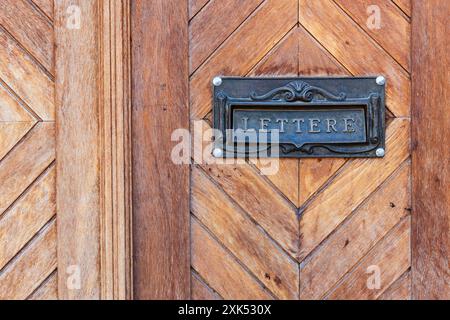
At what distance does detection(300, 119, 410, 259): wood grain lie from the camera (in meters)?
1.23

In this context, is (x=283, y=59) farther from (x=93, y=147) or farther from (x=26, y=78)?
(x=26, y=78)

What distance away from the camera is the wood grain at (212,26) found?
4.04 feet

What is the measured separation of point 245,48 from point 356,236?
52 cm

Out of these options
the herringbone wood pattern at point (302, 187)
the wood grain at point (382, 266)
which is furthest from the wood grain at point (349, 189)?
the wood grain at point (382, 266)

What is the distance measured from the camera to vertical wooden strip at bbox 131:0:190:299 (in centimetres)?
123

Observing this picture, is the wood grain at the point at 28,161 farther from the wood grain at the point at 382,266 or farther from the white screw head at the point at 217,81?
the wood grain at the point at 382,266

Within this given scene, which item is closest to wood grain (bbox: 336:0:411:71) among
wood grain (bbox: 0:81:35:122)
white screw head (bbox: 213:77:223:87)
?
white screw head (bbox: 213:77:223:87)

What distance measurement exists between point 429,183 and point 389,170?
10 cm

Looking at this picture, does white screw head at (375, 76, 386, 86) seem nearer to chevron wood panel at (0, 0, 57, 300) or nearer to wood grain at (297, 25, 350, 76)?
wood grain at (297, 25, 350, 76)

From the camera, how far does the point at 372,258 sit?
4.06 feet

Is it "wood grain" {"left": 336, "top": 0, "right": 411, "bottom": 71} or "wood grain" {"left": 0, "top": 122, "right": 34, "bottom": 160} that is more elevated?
"wood grain" {"left": 336, "top": 0, "right": 411, "bottom": 71}

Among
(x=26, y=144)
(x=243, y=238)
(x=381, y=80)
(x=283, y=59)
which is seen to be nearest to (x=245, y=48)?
(x=283, y=59)

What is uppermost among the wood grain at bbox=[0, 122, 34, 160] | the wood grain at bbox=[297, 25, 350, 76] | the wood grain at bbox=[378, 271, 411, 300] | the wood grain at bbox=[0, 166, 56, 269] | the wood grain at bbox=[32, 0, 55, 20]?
the wood grain at bbox=[32, 0, 55, 20]

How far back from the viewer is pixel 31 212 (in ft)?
4.03
